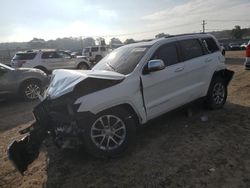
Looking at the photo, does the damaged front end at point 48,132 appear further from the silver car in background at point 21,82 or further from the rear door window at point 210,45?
the silver car in background at point 21,82

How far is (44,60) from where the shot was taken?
54.4 feet

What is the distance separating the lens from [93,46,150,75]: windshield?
502 centimetres

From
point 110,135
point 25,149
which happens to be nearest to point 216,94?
point 110,135

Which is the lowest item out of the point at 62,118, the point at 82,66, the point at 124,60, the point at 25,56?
the point at 82,66

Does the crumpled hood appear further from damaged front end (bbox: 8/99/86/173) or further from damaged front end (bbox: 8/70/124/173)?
damaged front end (bbox: 8/99/86/173)

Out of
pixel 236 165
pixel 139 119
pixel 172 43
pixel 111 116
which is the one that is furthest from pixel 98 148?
pixel 172 43

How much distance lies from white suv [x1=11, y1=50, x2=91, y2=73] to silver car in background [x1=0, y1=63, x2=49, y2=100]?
21.7 ft

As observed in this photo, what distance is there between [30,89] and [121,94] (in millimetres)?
6215

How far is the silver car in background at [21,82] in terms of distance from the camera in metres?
9.16

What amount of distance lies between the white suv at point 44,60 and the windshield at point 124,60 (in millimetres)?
11434

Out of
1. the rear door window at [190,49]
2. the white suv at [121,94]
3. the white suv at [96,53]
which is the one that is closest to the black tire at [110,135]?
the white suv at [121,94]

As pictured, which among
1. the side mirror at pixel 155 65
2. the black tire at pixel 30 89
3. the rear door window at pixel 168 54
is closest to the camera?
the side mirror at pixel 155 65

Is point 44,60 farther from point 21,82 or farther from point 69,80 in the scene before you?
point 69,80

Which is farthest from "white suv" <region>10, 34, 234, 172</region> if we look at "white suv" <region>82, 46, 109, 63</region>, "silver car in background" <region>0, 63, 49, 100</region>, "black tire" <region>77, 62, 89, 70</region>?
"white suv" <region>82, 46, 109, 63</region>
